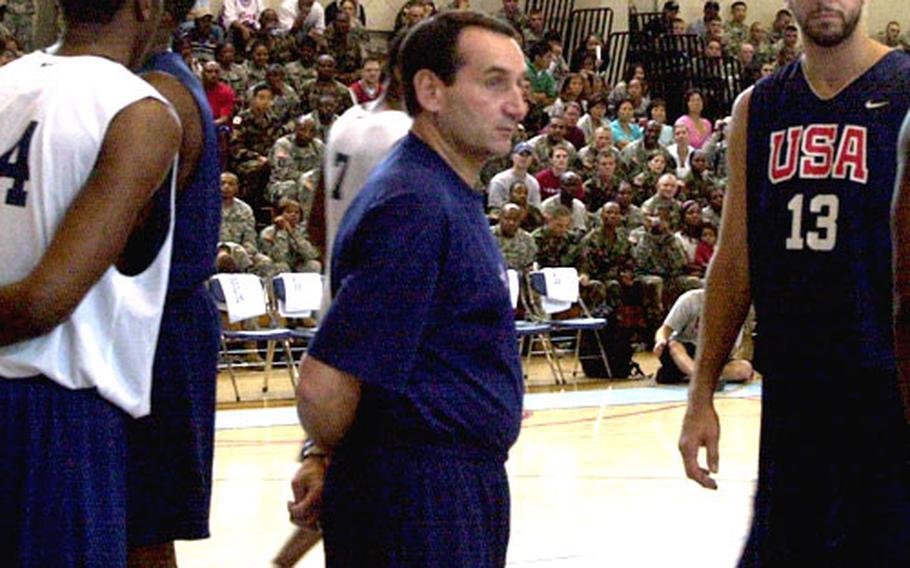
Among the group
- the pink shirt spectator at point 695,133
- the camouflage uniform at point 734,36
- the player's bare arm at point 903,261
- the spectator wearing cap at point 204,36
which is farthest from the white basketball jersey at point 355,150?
the camouflage uniform at point 734,36

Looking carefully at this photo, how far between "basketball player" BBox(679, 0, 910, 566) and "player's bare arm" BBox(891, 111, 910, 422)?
2.98ft

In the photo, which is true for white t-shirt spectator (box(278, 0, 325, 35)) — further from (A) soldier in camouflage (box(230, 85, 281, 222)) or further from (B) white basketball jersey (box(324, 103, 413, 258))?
(B) white basketball jersey (box(324, 103, 413, 258))

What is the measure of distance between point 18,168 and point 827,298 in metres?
1.86

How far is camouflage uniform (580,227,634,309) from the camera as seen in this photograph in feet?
54.0

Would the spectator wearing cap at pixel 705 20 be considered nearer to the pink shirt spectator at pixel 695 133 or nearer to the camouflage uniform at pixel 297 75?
the pink shirt spectator at pixel 695 133

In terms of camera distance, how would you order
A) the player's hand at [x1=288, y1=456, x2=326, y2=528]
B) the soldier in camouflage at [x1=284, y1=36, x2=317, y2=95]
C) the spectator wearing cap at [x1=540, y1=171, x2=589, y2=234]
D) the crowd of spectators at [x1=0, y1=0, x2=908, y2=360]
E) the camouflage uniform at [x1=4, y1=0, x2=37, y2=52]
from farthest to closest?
the soldier in camouflage at [x1=284, y1=36, x2=317, y2=95]
the camouflage uniform at [x1=4, y1=0, x2=37, y2=52]
the spectator wearing cap at [x1=540, y1=171, x2=589, y2=234]
the crowd of spectators at [x1=0, y1=0, x2=908, y2=360]
the player's hand at [x1=288, y1=456, x2=326, y2=528]

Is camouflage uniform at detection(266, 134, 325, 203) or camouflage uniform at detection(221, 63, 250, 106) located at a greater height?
camouflage uniform at detection(221, 63, 250, 106)

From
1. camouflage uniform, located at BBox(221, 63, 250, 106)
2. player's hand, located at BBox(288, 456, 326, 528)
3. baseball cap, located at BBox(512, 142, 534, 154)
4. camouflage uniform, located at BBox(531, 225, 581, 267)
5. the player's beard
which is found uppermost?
the player's beard

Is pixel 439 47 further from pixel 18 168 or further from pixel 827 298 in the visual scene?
pixel 827 298

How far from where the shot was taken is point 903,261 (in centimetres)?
279

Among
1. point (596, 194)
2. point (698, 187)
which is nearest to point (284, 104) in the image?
point (596, 194)

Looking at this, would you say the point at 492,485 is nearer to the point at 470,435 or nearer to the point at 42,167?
the point at 470,435

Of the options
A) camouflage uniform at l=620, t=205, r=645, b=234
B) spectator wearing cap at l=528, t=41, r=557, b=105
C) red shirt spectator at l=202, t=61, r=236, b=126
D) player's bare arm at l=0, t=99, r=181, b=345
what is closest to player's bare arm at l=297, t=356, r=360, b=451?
player's bare arm at l=0, t=99, r=181, b=345

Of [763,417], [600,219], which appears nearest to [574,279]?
[600,219]
